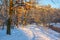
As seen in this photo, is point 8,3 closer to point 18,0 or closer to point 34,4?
point 18,0

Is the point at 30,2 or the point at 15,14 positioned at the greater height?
the point at 30,2

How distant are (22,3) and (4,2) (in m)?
2.04

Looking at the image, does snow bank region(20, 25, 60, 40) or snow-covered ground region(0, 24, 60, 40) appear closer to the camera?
snow-covered ground region(0, 24, 60, 40)

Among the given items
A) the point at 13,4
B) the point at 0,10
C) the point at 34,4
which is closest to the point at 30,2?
the point at 34,4

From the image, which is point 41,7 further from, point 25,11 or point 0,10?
point 0,10

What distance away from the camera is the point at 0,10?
21562 millimetres

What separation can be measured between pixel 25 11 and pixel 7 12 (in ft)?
6.88

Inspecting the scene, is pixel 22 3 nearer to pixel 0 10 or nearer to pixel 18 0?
pixel 18 0

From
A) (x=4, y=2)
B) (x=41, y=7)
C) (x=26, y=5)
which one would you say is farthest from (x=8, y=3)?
(x=41, y=7)

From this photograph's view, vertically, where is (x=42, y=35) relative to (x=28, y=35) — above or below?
below

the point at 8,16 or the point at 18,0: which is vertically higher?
the point at 18,0

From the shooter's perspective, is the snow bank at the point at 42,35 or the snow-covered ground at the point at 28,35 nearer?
the snow-covered ground at the point at 28,35

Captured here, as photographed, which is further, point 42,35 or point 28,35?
point 42,35

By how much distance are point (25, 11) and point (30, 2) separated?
1.33m
